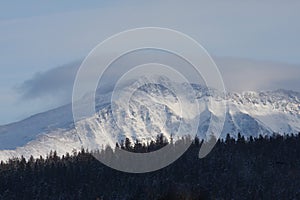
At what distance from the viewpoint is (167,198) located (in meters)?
74.7

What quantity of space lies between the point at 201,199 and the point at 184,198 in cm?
237

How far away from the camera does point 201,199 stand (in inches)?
2977

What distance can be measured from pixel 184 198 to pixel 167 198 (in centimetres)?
328

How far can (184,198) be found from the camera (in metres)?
77.7

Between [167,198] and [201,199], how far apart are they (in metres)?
2.63
